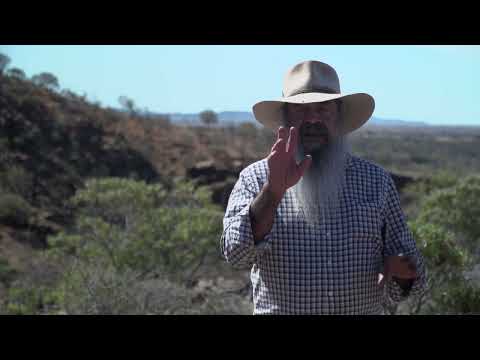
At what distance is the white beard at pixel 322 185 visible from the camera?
2.24m

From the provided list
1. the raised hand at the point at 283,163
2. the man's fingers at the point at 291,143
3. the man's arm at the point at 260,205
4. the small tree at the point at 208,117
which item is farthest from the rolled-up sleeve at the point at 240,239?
the small tree at the point at 208,117

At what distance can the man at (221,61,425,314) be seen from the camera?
2170mm

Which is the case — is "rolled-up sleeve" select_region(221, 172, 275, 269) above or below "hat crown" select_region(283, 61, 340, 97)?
below

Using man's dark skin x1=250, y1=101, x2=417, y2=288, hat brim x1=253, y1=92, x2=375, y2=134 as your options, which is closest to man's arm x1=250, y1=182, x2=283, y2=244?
man's dark skin x1=250, y1=101, x2=417, y2=288

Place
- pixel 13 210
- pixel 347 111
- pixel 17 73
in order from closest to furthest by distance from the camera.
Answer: pixel 347 111, pixel 13 210, pixel 17 73

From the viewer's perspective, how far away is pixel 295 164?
6.16 feet

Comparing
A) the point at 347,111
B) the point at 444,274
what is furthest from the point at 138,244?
the point at 347,111

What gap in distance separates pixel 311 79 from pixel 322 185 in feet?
1.42

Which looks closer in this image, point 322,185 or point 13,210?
point 322,185

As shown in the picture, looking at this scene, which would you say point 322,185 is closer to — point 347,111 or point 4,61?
point 347,111

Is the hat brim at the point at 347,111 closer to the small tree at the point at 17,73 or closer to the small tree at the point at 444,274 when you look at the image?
the small tree at the point at 444,274

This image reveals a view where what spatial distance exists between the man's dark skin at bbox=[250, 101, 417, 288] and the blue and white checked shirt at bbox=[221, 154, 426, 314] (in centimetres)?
8

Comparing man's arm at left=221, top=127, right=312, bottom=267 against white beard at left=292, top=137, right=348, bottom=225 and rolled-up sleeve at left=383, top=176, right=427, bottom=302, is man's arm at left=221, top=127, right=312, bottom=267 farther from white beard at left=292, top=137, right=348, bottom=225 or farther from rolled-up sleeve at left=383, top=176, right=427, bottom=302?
rolled-up sleeve at left=383, top=176, right=427, bottom=302
